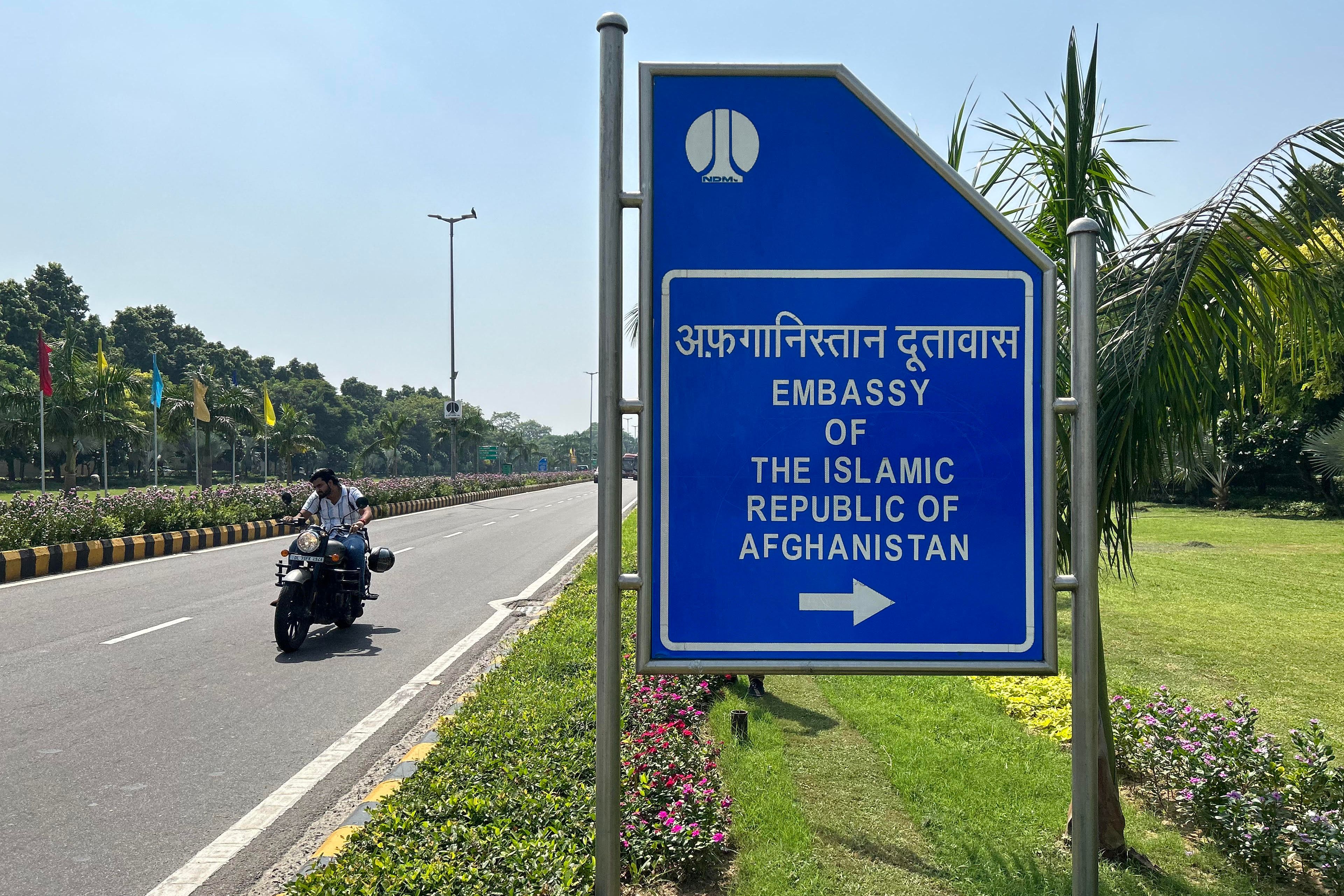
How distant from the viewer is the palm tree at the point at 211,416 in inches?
1404

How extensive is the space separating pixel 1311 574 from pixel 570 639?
39.7 ft

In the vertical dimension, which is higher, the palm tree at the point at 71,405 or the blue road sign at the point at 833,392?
the palm tree at the point at 71,405

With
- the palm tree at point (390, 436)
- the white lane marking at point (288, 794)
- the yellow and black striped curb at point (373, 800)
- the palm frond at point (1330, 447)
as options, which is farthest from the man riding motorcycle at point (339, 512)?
the palm tree at point (390, 436)

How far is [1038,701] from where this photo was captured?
5.34 metres

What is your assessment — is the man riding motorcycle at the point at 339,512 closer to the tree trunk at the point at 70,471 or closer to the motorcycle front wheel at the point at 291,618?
the motorcycle front wheel at the point at 291,618

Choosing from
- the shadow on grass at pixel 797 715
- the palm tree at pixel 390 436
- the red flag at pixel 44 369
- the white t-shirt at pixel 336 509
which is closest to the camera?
the shadow on grass at pixel 797 715

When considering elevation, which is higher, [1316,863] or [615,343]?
[615,343]

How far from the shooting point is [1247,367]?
3318 millimetres

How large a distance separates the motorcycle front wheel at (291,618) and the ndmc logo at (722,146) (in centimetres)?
622

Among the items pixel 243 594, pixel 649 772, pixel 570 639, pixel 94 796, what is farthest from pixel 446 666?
pixel 243 594

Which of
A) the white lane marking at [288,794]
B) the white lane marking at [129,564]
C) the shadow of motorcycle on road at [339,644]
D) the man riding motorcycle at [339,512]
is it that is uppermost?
the man riding motorcycle at [339,512]

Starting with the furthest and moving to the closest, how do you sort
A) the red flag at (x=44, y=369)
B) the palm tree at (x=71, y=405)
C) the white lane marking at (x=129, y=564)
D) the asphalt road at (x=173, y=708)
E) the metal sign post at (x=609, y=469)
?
1. the palm tree at (x=71, y=405)
2. the red flag at (x=44, y=369)
3. the white lane marking at (x=129, y=564)
4. the asphalt road at (x=173, y=708)
5. the metal sign post at (x=609, y=469)

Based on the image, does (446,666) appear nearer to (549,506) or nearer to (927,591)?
(927,591)

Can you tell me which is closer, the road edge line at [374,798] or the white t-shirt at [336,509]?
the road edge line at [374,798]
